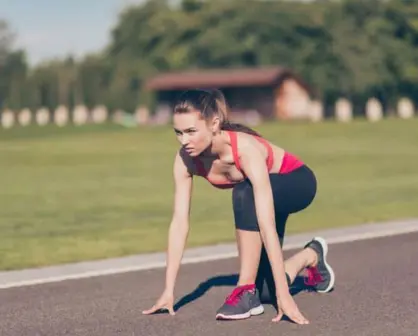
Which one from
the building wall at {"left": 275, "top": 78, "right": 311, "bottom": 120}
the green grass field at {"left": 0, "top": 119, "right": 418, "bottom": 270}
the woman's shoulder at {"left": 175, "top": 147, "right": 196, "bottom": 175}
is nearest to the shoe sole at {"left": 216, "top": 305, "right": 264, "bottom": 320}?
the woman's shoulder at {"left": 175, "top": 147, "right": 196, "bottom": 175}

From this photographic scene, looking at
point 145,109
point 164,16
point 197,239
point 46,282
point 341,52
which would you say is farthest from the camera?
point 164,16

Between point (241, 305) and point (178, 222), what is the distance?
64cm

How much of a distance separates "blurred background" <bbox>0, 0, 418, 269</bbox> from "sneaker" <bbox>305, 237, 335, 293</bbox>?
1.19 meters

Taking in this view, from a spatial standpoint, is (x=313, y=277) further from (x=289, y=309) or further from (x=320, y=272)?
(x=289, y=309)

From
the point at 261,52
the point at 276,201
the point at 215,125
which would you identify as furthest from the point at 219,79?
the point at 215,125

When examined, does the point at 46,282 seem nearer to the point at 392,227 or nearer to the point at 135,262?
the point at 135,262

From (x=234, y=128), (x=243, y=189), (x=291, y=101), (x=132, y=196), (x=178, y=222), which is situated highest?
(x=234, y=128)

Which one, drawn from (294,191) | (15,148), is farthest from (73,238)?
(15,148)

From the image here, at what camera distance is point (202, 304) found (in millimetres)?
6602

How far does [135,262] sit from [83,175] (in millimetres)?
14048

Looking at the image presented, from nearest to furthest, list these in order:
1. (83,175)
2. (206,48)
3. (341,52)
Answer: (83,175)
(341,52)
(206,48)

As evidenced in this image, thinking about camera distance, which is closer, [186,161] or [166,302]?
[186,161]

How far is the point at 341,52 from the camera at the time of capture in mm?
79875

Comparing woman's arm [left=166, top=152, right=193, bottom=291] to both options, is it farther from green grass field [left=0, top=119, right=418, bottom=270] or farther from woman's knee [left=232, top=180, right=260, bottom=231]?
green grass field [left=0, top=119, right=418, bottom=270]
